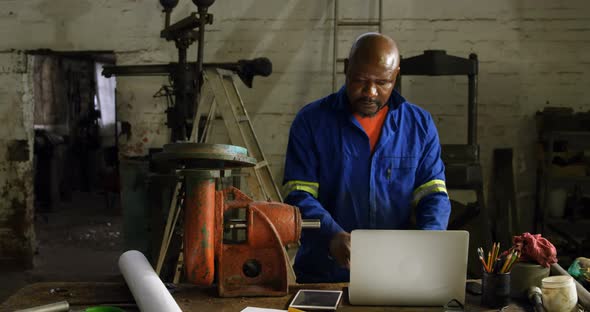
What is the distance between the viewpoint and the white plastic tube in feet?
4.52

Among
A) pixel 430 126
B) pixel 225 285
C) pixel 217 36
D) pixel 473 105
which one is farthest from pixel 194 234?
pixel 217 36

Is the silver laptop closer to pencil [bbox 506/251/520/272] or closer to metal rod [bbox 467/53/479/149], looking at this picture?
pencil [bbox 506/251/520/272]

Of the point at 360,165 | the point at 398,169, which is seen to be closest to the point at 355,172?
the point at 360,165

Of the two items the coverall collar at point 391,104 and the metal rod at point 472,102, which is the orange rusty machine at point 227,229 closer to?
the coverall collar at point 391,104

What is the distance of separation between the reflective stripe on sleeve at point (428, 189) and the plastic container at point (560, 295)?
636 mm

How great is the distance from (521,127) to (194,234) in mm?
3633

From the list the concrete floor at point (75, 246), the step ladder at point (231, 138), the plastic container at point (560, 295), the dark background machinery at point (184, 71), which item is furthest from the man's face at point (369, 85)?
the concrete floor at point (75, 246)

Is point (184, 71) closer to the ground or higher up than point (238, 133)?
higher up

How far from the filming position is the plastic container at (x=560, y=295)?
144 cm

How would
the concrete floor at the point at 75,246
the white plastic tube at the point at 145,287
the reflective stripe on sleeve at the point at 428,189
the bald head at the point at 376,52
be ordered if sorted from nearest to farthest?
the white plastic tube at the point at 145,287
the bald head at the point at 376,52
the reflective stripe on sleeve at the point at 428,189
the concrete floor at the point at 75,246

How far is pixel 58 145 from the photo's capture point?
7.52 meters

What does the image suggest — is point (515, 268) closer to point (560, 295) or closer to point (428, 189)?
point (560, 295)

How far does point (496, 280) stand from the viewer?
155 cm

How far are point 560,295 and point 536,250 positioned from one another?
193 millimetres
